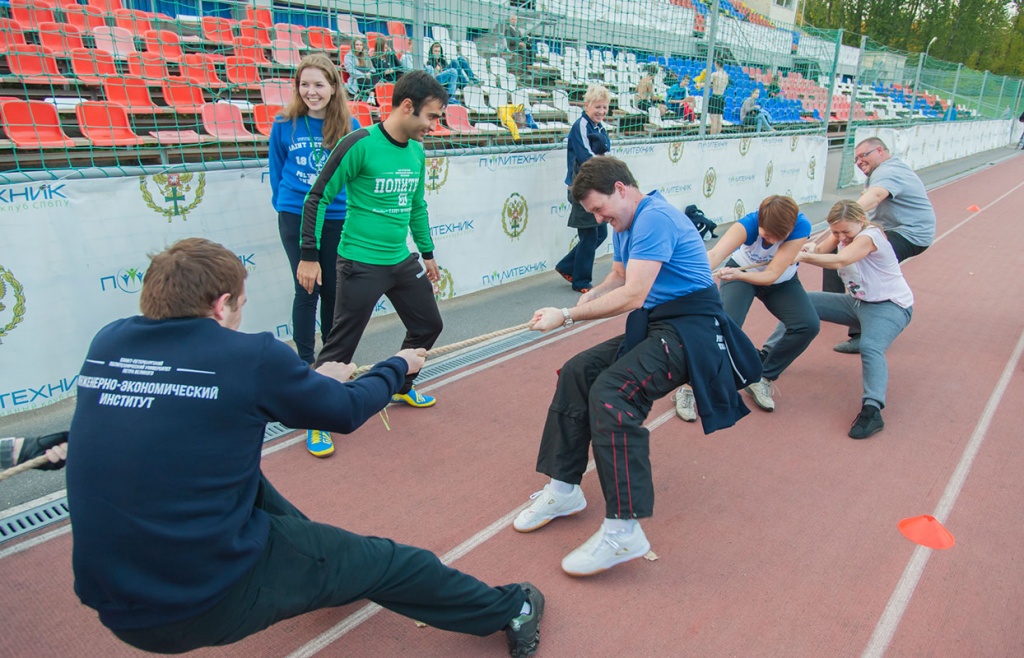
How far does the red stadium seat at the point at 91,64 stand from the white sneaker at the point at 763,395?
6.26 m

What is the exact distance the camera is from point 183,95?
6.80m

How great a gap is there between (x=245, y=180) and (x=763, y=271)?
11.9 feet

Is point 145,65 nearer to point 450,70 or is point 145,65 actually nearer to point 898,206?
point 450,70

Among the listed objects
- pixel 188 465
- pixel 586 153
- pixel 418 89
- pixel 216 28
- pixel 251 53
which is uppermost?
pixel 216 28

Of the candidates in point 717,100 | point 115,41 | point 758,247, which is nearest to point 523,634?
point 758,247

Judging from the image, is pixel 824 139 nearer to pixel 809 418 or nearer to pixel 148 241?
pixel 809 418

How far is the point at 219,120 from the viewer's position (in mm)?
6023

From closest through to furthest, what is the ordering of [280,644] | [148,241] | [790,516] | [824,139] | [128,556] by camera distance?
[128,556] → [280,644] → [790,516] → [148,241] → [824,139]

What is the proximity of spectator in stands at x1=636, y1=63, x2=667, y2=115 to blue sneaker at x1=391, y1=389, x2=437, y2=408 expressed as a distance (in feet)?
22.0

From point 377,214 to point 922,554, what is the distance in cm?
317

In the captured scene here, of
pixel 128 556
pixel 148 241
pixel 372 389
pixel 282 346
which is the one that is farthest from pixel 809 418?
pixel 148 241

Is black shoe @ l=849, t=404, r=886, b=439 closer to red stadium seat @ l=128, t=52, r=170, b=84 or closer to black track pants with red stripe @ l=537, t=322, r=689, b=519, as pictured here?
black track pants with red stripe @ l=537, t=322, r=689, b=519

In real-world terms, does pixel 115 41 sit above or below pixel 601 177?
above

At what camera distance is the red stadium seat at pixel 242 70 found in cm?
723
